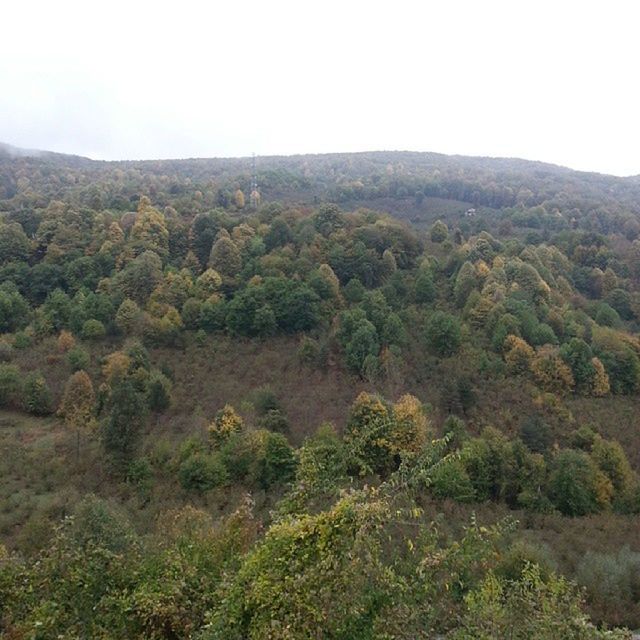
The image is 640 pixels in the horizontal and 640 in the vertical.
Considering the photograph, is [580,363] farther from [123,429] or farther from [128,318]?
[128,318]

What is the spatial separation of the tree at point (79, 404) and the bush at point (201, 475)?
8081 mm

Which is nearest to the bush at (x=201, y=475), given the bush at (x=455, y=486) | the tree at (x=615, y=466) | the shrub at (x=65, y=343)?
the bush at (x=455, y=486)

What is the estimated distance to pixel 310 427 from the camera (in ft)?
93.0

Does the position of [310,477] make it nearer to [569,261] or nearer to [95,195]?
[569,261]

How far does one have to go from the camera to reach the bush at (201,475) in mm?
23062

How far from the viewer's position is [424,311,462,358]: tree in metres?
35.2

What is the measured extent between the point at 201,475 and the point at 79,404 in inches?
436

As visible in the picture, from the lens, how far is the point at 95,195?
5581 centimetres

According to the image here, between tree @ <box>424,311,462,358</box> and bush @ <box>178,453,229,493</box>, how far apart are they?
62.2 ft

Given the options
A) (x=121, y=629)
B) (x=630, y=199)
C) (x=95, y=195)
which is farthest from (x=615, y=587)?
(x=630, y=199)

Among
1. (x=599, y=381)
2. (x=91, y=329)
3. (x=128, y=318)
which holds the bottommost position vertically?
(x=599, y=381)

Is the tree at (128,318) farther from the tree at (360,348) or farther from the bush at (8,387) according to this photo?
the tree at (360,348)

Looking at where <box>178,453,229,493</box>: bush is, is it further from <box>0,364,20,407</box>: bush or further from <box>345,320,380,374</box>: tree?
<box>0,364,20,407</box>: bush

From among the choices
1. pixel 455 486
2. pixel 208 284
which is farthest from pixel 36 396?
pixel 455 486
